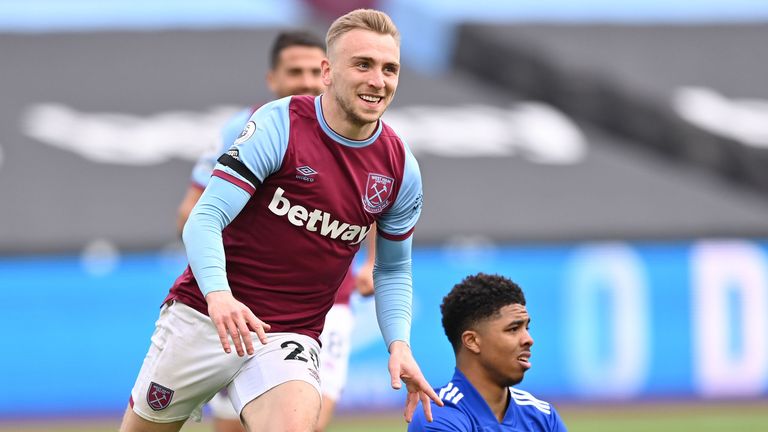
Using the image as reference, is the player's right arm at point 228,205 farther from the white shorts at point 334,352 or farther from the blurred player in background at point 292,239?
the white shorts at point 334,352

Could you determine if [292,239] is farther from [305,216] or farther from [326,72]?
[326,72]

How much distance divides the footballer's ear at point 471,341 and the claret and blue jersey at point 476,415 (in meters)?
0.11

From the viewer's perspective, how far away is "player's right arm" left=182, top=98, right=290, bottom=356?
435cm

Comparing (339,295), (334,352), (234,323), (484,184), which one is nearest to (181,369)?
(234,323)

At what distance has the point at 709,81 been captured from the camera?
16.9 metres

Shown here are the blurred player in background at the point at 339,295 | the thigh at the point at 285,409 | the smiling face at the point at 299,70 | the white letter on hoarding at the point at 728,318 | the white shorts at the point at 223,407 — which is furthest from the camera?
the white letter on hoarding at the point at 728,318

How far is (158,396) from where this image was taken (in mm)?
4875

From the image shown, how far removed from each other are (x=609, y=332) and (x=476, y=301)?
727 centimetres

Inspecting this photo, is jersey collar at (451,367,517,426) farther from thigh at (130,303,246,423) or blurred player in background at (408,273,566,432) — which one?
thigh at (130,303,246,423)

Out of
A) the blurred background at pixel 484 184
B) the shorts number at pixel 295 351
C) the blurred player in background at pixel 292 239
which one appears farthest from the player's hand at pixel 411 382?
the blurred background at pixel 484 184

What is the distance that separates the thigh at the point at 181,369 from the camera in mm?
4812

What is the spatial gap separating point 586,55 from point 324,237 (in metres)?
12.8

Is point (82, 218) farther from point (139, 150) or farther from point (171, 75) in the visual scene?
point (171, 75)

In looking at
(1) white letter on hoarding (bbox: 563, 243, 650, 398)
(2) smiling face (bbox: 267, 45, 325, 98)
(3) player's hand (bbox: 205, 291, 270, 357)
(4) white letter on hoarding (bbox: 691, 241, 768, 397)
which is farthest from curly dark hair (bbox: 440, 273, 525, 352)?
(4) white letter on hoarding (bbox: 691, 241, 768, 397)
